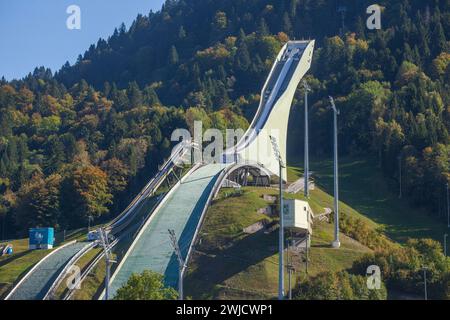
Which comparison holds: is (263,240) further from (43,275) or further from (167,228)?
(43,275)

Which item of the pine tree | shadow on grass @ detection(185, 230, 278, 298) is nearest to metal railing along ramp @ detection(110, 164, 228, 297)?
shadow on grass @ detection(185, 230, 278, 298)

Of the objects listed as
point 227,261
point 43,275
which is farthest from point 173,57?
point 227,261

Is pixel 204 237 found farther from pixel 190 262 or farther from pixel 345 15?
pixel 345 15

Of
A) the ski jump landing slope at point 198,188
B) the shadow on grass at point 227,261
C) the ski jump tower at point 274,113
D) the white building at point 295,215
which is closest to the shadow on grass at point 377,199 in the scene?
the ski jump tower at point 274,113

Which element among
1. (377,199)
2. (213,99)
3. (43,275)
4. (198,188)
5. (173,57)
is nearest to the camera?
(43,275)

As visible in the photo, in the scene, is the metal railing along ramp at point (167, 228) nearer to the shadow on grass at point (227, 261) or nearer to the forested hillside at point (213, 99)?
the shadow on grass at point (227, 261)

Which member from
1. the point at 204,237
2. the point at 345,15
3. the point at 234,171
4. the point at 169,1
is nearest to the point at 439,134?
the point at 234,171
